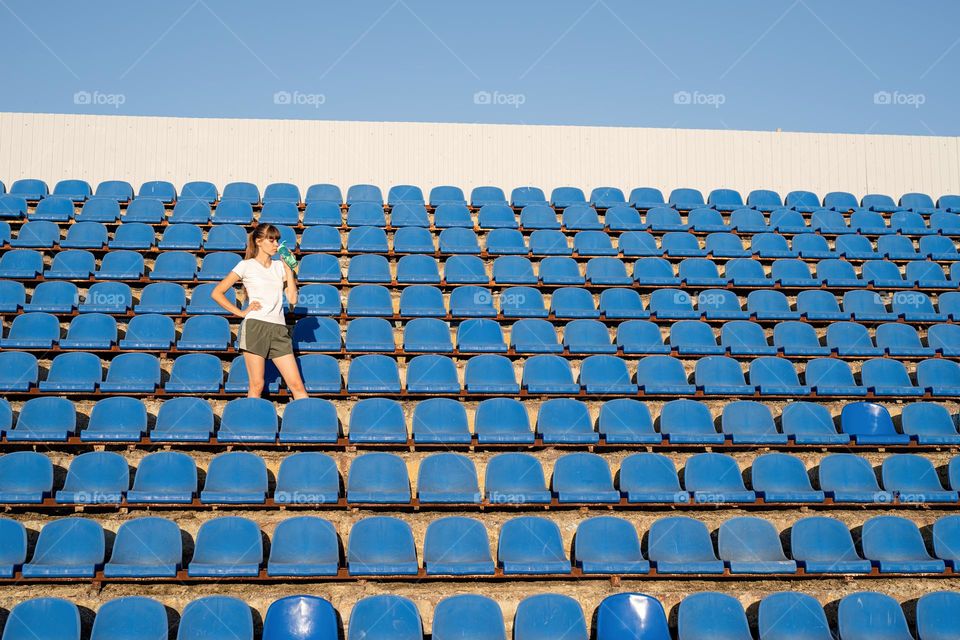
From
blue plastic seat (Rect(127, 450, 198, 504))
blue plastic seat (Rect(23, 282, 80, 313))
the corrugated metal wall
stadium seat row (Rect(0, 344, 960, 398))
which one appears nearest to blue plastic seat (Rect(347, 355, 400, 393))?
stadium seat row (Rect(0, 344, 960, 398))

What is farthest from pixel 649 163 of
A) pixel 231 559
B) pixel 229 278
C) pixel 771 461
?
pixel 231 559

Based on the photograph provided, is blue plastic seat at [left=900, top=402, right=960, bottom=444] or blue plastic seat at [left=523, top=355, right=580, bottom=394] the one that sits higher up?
blue plastic seat at [left=523, top=355, right=580, bottom=394]

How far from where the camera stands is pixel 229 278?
5.17 metres

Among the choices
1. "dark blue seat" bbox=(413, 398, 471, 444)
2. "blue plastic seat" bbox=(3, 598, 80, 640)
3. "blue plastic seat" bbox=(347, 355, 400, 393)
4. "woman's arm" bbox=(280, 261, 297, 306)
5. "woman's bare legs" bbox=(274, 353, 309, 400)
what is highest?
"woman's arm" bbox=(280, 261, 297, 306)

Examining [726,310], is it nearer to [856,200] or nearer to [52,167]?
[856,200]

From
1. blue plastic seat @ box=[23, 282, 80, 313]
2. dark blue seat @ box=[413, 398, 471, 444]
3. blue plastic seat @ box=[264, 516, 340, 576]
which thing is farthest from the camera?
blue plastic seat @ box=[23, 282, 80, 313]

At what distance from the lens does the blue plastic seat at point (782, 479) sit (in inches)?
209

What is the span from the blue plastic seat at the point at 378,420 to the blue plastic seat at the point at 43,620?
1876 millimetres

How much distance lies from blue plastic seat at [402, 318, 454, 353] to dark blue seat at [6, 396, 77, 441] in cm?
191

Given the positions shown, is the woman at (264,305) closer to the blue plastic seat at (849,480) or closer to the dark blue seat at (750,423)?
the dark blue seat at (750,423)

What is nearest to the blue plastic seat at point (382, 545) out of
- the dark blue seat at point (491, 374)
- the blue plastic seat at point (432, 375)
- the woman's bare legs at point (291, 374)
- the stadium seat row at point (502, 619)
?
the stadium seat row at point (502, 619)

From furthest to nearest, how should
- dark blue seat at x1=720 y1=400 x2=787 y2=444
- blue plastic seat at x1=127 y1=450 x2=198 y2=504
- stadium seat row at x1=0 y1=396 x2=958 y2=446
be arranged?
dark blue seat at x1=720 y1=400 x2=787 y2=444
stadium seat row at x1=0 y1=396 x2=958 y2=446
blue plastic seat at x1=127 y1=450 x2=198 y2=504

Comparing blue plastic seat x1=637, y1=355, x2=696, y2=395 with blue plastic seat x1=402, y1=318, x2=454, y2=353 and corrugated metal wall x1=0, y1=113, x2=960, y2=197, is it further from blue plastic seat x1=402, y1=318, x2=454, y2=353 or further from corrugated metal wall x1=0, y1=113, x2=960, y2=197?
corrugated metal wall x1=0, y1=113, x2=960, y2=197

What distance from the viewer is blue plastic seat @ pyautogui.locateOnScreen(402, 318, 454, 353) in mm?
6426
